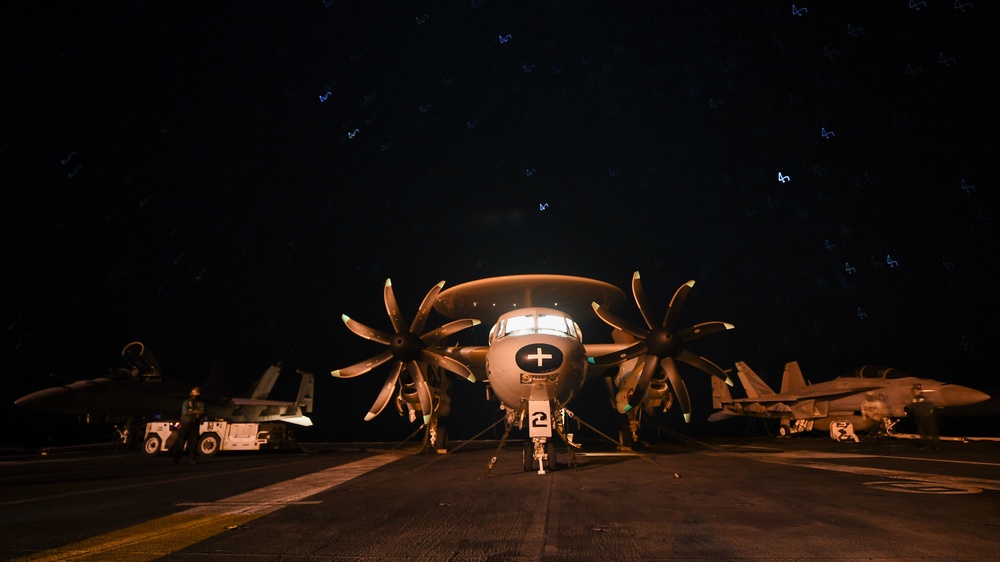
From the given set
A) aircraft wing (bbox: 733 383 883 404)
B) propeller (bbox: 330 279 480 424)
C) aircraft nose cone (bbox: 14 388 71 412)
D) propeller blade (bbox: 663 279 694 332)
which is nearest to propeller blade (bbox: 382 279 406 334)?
propeller (bbox: 330 279 480 424)

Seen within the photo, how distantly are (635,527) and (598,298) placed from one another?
1413 cm

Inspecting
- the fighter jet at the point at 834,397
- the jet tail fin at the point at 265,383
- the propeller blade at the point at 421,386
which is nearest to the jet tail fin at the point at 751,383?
the fighter jet at the point at 834,397

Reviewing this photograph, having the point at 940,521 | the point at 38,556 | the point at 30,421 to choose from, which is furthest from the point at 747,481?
the point at 30,421

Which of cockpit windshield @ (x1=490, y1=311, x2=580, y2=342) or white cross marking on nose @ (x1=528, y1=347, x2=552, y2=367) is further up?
cockpit windshield @ (x1=490, y1=311, x2=580, y2=342)

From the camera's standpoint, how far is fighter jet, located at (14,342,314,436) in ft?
84.7

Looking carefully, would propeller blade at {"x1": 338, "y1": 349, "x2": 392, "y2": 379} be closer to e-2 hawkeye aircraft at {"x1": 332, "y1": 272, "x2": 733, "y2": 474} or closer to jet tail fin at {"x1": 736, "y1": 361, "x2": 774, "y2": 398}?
e-2 hawkeye aircraft at {"x1": 332, "y1": 272, "x2": 733, "y2": 474}

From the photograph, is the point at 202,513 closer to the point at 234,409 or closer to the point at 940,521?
the point at 940,521

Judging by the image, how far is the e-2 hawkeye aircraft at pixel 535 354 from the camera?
12430 mm

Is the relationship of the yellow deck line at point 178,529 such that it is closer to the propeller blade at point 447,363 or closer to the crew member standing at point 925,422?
the propeller blade at point 447,363

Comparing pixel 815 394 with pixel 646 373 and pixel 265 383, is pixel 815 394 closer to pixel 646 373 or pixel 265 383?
pixel 646 373

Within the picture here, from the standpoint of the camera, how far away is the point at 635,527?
5758mm

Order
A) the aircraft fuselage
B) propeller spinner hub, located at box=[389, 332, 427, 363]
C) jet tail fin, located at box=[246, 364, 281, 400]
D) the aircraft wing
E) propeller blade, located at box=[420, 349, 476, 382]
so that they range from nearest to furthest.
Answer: the aircraft fuselage, propeller blade, located at box=[420, 349, 476, 382], propeller spinner hub, located at box=[389, 332, 427, 363], the aircraft wing, jet tail fin, located at box=[246, 364, 281, 400]

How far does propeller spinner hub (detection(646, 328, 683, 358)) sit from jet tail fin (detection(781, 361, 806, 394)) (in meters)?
26.7

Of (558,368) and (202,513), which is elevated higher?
(558,368)
